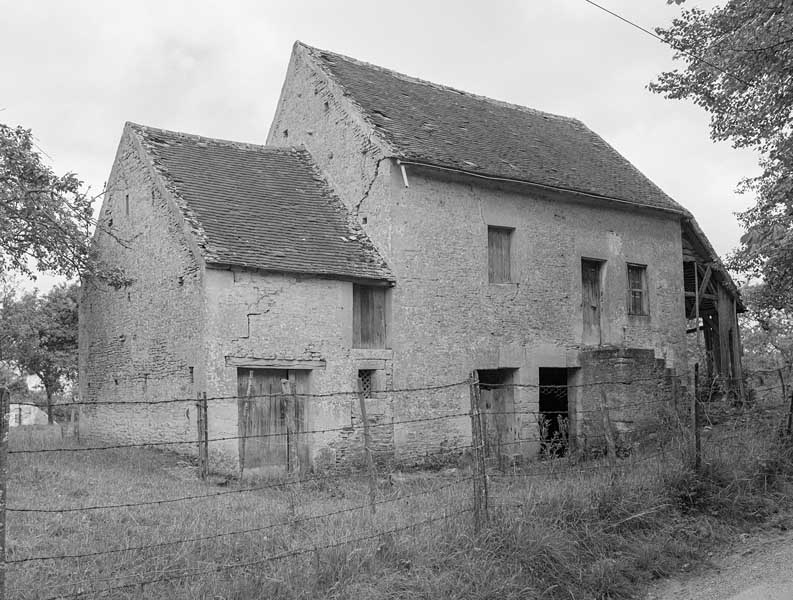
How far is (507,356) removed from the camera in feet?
52.1

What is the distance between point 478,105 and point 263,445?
1076cm

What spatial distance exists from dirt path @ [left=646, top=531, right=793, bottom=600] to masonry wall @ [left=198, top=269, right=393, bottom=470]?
21.9 ft

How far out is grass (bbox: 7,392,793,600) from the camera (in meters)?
5.99

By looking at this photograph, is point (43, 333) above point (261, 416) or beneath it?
above

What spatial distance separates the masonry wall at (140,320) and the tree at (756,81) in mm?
9103

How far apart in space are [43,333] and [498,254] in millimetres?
21765

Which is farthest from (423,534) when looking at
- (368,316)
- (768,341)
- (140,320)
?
(768,341)

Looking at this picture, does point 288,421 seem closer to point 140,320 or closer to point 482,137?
point 140,320

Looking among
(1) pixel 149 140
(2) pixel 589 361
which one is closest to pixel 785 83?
(2) pixel 589 361

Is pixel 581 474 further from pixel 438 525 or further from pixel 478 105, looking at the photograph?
pixel 478 105

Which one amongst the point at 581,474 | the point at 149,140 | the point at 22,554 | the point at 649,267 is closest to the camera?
the point at 22,554

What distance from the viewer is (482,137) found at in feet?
58.0

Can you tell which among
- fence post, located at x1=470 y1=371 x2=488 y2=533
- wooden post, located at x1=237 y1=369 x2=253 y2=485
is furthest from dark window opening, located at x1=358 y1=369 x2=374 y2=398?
fence post, located at x1=470 y1=371 x2=488 y2=533

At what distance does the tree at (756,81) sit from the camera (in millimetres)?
11383
